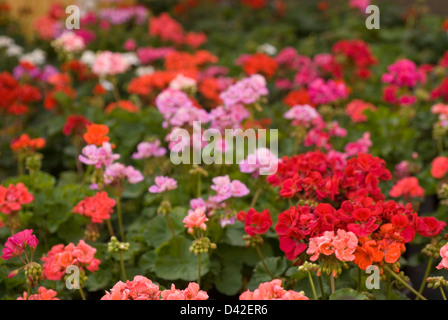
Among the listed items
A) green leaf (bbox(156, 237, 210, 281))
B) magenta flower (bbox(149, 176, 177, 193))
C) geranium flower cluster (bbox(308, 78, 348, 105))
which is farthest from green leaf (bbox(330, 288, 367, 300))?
geranium flower cluster (bbox(308, 78, 348, 105))

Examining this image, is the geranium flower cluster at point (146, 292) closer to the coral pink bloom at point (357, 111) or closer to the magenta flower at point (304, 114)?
the magenta flower at point (304, 114)

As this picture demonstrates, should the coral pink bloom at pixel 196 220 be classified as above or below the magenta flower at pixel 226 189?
below

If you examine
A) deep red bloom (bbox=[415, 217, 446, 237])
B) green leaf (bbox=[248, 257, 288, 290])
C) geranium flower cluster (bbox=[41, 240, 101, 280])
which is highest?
deep red bloom (bbox=[415, 217, 446, 237])

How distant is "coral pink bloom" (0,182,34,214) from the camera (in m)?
1.73

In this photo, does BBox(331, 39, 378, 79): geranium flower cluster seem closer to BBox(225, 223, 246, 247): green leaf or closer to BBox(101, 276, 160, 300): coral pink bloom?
BBox(225, 223, 246, 247): green leaf

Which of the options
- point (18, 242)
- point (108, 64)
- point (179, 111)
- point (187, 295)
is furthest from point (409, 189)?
point (108, 64)

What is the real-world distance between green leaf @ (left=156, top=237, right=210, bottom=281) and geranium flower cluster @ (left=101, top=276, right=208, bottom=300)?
50 centimetres

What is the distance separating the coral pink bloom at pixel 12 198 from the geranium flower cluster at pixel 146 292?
0.65 m

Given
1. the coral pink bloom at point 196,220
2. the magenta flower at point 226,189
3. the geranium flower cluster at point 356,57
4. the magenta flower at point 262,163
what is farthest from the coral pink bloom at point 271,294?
the geranium flower cluster at point 356,57

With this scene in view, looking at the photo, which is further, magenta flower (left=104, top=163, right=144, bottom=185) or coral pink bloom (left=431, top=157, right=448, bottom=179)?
coral pink bloom (left=431, top=157, right=448, bottom=179)

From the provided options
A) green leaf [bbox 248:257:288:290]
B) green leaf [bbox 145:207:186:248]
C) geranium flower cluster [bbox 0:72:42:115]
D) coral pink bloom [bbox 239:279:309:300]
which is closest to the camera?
coral pink bloom [bbox 239:279:309:300]

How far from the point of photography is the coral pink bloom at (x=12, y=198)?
5.67ft

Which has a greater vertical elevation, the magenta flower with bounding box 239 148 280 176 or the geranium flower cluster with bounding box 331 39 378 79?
the geranium flower cluster with bounding box 331 39 378 79
